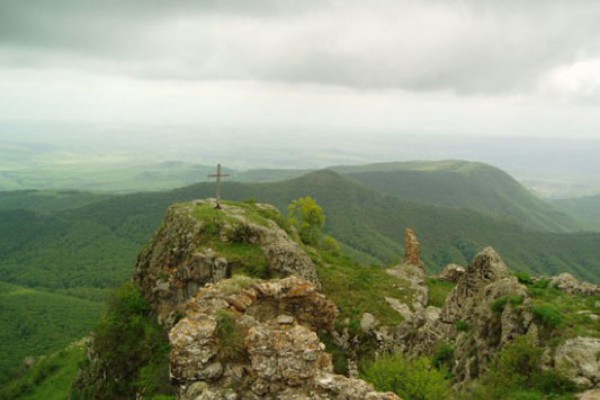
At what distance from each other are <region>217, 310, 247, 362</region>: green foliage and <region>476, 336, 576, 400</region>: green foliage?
8901 millimetres

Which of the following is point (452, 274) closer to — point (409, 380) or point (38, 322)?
point (409, 380)

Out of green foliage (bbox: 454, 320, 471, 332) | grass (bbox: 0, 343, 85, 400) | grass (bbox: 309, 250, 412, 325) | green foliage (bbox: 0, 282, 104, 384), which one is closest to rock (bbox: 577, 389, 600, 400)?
green foliage (bbox: 454, 320, 471, 332)

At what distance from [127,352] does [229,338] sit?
16.8 metres

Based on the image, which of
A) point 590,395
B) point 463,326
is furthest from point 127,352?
point 590,395

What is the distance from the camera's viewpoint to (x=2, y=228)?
190 metres

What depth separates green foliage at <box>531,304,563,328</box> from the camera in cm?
1617

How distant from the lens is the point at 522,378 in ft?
49.3

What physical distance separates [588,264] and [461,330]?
635 feet

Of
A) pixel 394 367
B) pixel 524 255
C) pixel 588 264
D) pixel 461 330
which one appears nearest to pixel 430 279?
pixel 461 330

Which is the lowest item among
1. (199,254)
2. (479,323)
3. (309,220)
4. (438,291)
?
(438,291)

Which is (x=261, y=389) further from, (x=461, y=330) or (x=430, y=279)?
(x=430, y=279)

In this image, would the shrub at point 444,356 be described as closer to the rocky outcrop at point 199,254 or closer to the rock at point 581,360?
the rock at point 581,360

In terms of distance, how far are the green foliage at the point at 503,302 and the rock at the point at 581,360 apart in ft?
10.5

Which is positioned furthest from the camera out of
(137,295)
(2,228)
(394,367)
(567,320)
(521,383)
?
(2,228)
